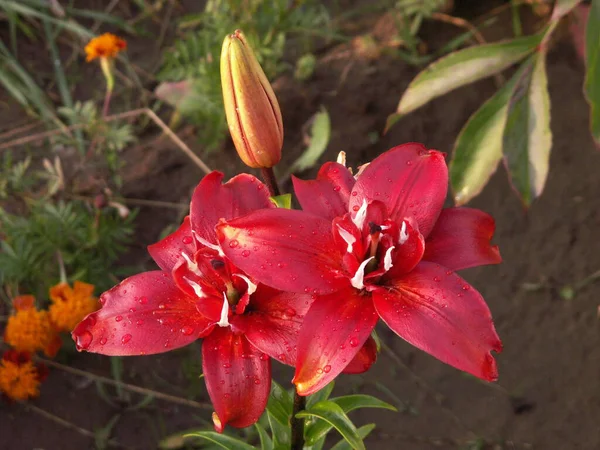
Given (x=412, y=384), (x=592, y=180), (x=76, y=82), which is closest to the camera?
(x=412, y=384)

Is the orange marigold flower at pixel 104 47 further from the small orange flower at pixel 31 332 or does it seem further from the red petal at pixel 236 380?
the red petal at pixel 236 380

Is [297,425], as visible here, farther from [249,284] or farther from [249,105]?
[249,105]

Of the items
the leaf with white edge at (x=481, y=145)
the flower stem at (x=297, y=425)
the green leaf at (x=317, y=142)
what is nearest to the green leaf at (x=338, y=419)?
the flower stem at (x=297, y=425)

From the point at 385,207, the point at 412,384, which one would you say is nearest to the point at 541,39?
the point at 412,384

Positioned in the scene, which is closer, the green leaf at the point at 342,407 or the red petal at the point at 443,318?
the red petal at the point at 443,318

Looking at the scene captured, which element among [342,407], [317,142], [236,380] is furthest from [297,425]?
[317,142]

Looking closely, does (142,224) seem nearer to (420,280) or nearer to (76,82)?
(76,82)
